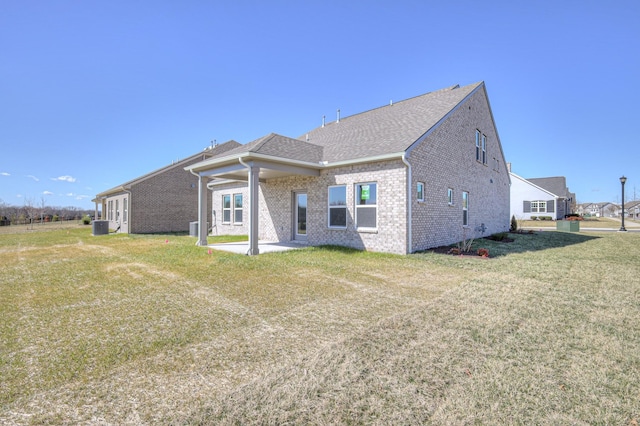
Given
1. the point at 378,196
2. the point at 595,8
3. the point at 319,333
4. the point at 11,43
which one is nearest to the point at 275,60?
the point at 378,196

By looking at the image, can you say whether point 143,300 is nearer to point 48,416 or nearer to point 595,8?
point 48,416

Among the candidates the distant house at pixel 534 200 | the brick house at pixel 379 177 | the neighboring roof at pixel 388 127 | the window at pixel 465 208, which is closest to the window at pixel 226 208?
the brick house at pixel 379 177

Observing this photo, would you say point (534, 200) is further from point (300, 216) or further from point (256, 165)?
point (256, 165)

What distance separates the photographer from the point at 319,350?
120 inches

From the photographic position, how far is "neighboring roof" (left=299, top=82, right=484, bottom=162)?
10.2 metres

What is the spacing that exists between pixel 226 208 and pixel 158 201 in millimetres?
7057

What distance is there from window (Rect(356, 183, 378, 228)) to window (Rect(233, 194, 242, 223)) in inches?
356

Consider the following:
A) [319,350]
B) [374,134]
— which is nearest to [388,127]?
[374,134]

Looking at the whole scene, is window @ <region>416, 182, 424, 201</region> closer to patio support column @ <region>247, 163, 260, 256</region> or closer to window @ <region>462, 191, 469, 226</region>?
window @ <region>462, 191, 469, 226</region>

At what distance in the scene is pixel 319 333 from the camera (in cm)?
352

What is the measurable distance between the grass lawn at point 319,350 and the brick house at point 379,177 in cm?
372

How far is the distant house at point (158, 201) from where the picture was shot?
20094mm

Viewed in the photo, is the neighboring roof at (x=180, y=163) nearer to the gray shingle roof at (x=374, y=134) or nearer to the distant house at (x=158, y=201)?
the distant house at (x=158, y=201)

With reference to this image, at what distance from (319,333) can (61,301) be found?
4.64 m
